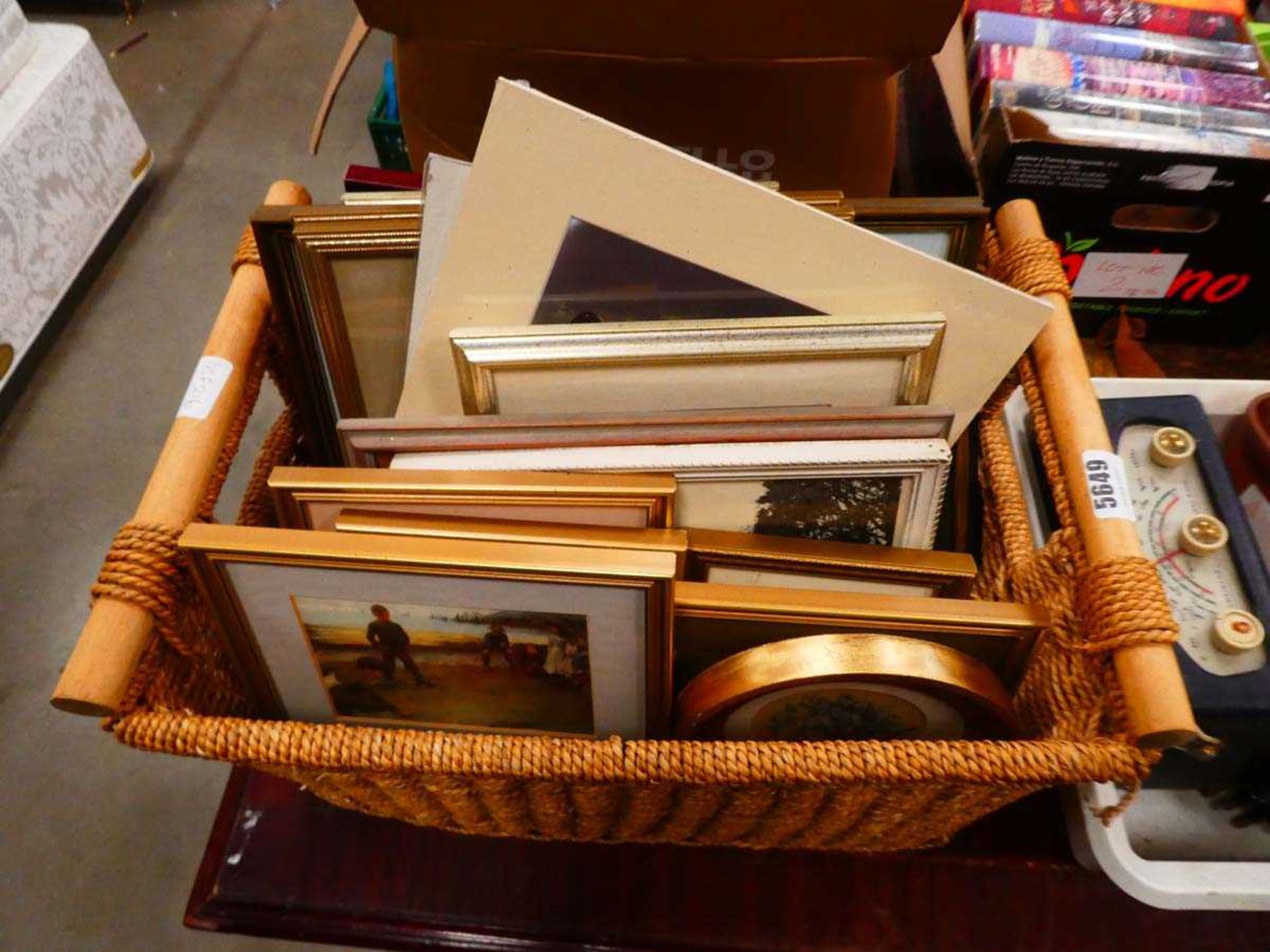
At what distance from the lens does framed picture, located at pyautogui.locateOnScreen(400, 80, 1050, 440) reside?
547mm

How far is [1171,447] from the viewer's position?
0.73 metres

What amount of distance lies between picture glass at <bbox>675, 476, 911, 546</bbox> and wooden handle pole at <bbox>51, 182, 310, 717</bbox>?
0.33 metres

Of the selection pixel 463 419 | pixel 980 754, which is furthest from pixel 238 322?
pixel 980 754

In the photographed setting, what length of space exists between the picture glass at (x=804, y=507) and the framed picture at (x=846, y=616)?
0.23 ft

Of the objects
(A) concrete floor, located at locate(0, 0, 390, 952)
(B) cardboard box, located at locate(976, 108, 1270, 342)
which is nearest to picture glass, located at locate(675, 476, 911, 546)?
(B) cardboard box, located at locate(976, 108, 1270, 342)

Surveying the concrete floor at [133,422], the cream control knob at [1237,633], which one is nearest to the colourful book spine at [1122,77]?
the cream control knob at [1237,633]

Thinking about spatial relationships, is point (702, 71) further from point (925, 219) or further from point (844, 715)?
point (844, 715)

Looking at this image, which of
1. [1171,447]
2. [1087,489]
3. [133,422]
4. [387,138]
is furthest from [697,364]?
[133,422]

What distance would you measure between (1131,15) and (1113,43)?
0.06m

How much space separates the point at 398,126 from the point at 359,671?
1056 mm

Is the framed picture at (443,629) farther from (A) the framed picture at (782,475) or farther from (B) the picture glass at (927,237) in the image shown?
(B) the picture glass at (927,237)

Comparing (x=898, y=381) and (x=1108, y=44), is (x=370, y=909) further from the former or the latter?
(x=1108, y=44)

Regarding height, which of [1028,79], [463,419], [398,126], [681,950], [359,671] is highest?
[398,126]

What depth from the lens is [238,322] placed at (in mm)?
702
